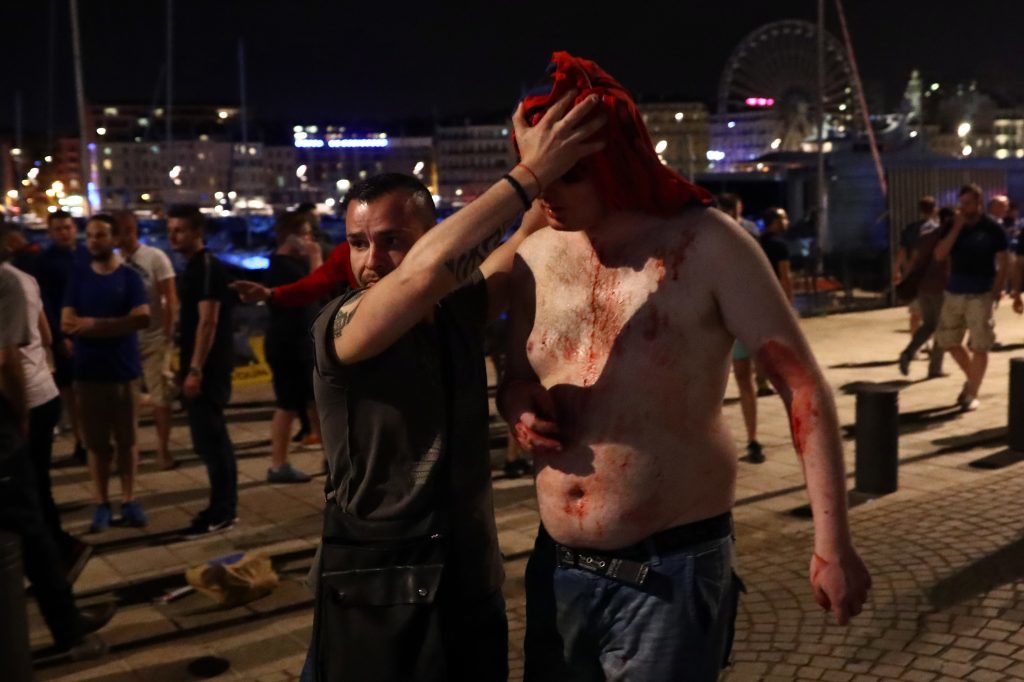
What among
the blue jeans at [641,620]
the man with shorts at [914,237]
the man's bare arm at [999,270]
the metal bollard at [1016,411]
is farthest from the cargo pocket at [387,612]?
the man with shorts at [914,237]

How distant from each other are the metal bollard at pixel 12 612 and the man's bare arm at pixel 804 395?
109 inches

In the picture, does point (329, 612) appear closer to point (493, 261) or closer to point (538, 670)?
point (538, 670)

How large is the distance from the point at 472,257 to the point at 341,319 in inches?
12.8

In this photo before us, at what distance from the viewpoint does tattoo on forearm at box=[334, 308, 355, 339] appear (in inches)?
83.7

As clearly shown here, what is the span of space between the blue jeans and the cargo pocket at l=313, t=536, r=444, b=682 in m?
0.27

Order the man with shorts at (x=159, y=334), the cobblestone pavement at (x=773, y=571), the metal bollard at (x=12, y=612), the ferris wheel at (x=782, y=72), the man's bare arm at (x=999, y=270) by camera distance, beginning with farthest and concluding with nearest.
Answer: the ferris wheel at (x=782, y=72) < the man's bare arm at (x=999, y=270) < the man with shorts at (x=159, y=334) < the cobblestone pavement at (x=773, y=571) < the metal bollard at (x=12, y=612)

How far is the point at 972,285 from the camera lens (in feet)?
31.8

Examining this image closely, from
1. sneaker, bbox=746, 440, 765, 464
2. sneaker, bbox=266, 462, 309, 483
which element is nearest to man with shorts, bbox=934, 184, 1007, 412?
sneaker, bbox=746, 440, 765, 464

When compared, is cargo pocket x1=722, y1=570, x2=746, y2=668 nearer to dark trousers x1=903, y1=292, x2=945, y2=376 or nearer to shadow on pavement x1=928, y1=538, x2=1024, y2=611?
shadow on pavement x1=928, y1=538, x2=1024, y2=611

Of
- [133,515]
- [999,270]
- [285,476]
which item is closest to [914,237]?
[999,270]

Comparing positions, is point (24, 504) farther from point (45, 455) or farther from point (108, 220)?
point (108, 220)

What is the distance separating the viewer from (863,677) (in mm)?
4164

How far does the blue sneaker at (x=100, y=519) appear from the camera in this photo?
673cm

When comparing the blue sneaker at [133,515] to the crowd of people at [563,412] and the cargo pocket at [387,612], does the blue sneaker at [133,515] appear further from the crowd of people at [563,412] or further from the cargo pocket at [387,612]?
the cargo pocket at [387,612]
